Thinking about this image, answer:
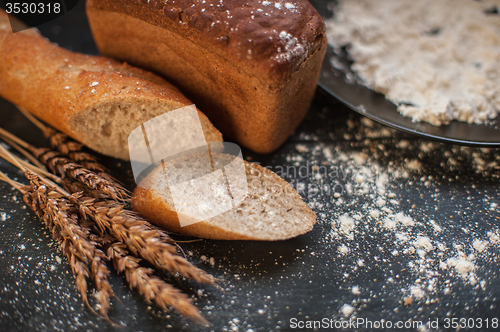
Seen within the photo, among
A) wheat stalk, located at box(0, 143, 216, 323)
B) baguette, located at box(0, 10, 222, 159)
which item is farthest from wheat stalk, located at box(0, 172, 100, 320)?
baguette, located at box(0, 10, 222, 159)

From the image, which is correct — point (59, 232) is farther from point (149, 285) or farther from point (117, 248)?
point (149, 285)

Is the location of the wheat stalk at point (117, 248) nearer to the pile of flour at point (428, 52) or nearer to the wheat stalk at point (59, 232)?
the wheat stalk at point (59, 232)

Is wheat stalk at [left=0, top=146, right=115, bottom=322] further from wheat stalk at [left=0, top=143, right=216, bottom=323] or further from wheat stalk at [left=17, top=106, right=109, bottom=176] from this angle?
wheat stalk at [left=17, top=106, right=109, bottom=176]

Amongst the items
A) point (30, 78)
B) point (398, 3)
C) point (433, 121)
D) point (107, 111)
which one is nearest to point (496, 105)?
point (433, 121)

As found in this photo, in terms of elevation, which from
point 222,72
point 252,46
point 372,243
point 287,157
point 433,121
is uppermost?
point 252,46

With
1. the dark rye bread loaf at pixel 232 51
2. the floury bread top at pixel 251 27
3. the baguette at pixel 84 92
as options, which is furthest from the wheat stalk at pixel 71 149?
the floury bread top at pixel 251 27

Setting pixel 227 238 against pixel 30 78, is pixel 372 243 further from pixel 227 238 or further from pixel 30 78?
pixel 30 78

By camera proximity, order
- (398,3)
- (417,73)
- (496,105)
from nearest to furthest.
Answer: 1. (496,105)
2. (417,73)
3. (398,3)
